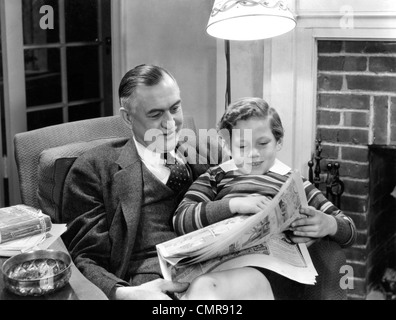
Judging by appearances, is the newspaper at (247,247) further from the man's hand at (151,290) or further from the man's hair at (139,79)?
the man's hair at (139,79)

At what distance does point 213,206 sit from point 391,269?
1188mm

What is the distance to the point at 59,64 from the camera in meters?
2.28

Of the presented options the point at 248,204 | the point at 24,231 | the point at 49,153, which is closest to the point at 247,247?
the point at 248,204

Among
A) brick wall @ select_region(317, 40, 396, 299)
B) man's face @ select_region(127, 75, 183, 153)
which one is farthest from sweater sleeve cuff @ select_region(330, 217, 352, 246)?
brick wall @ select_region(317, 40, 396, 299)

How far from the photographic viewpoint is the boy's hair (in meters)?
1.34

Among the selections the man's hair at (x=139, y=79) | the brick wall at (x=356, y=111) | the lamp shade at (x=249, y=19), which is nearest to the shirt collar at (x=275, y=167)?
the man's hair at (x=139, y=79)

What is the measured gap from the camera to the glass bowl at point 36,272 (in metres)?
1.03

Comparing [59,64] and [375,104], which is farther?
[59,64]

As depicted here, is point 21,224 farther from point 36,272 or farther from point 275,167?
point 275,167

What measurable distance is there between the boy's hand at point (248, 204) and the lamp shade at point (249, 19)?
0.62 m

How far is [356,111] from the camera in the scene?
6.62 ft
